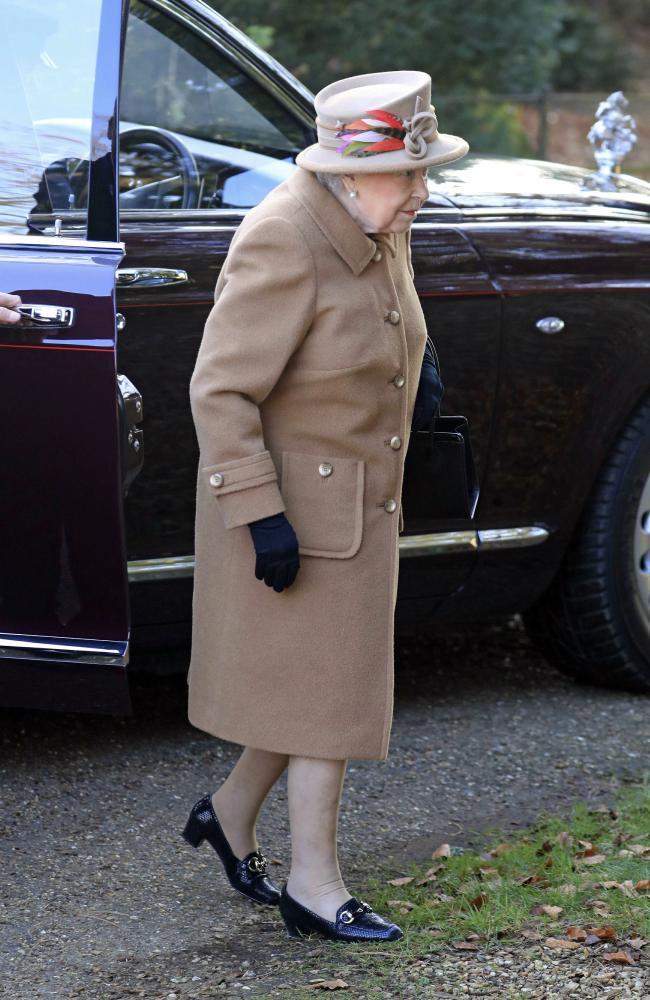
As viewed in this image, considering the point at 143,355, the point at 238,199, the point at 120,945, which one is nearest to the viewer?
the point at 120,945

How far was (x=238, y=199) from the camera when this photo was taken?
3.68 m

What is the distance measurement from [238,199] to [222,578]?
1336mm

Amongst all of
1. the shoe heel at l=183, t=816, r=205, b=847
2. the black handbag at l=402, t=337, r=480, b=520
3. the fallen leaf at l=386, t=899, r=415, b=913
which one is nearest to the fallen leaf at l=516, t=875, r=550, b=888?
the fallen leaf at l=386, t=899, r=415, b=913

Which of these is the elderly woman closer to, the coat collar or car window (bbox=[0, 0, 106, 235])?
the coat collar

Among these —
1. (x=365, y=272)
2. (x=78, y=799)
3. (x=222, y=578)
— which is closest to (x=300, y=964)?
(x=222, y=578)

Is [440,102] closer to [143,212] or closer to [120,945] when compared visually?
[143,212]

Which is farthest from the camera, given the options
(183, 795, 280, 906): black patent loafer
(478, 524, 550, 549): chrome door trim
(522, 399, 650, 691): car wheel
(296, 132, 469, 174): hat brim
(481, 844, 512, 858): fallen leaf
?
(522, 399, 650, 691): car wheel

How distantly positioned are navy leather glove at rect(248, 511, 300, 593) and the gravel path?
0.74m

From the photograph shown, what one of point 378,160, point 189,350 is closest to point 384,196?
point 378,160

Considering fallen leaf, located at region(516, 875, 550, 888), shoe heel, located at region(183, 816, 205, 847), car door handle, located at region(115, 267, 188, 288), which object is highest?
car door handle, located at region(115, 267, 188, 288)

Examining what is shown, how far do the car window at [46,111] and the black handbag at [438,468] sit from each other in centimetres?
88

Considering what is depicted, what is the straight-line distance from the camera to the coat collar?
2.54m

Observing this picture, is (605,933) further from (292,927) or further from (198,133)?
(198,133)

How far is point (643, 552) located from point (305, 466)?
169cm
